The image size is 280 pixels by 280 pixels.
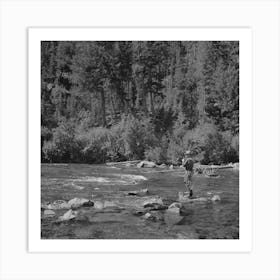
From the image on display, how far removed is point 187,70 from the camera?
412 cm

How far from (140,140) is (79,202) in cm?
68

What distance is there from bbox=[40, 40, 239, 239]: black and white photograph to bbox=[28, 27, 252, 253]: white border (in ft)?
0.15

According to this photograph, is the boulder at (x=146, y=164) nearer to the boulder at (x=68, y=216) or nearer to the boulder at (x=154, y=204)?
the boulder at (x=154, y=204)

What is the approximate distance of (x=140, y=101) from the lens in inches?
164

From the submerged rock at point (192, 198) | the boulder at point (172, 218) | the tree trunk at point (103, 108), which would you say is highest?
the tree trunk at point (103, 108)

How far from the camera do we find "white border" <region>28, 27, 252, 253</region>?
4059 mm

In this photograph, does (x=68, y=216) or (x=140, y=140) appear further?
(x=140, y=140)

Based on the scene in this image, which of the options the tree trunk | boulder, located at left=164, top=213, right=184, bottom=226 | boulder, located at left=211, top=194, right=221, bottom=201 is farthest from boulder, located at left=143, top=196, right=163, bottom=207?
the tree trunk

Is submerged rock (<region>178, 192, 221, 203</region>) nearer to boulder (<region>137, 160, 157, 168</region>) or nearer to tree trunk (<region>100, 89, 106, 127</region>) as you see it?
boulder (<region>137, 160, 157, 168</region>)
